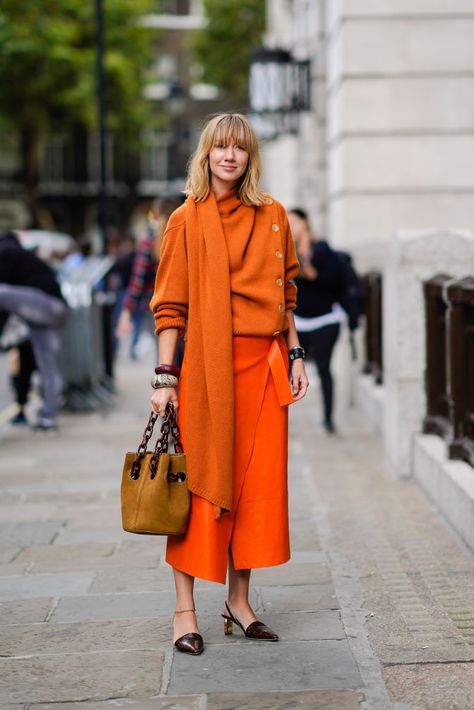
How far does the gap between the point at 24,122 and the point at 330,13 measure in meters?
35.1

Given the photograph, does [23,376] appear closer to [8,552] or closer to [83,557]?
[8,552]

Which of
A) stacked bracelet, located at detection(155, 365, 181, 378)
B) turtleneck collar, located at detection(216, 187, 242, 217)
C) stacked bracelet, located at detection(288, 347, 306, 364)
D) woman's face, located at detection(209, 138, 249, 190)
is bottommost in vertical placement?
stacked bracelet, located at detection(155, 365, 181, 378)

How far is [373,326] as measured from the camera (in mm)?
11008

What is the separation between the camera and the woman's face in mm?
4434

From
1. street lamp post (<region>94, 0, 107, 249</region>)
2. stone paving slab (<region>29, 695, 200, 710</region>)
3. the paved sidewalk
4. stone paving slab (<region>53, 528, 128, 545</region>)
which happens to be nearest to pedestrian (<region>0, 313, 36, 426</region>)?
the paved sidewalk

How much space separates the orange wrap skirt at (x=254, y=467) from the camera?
4457mm

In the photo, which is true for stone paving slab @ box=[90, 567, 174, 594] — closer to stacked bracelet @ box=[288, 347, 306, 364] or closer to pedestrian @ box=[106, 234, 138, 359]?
stacked bracelet @ box=[288, 347, 306, 364]

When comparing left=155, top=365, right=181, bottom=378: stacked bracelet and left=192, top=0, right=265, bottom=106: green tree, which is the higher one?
left=192, top=0, right=265, bottom=106: green tree

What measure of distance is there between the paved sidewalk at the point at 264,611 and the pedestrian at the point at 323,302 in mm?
1952

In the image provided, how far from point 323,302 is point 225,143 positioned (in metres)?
5.60

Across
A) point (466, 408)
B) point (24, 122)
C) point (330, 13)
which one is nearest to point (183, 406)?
point (466, 408)

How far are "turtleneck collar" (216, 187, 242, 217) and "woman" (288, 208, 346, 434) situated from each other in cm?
533

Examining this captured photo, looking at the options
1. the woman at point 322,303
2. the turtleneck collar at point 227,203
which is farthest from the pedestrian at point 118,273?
the turtleneck collar at point 227,203

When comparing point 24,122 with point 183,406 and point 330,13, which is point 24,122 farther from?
point 183,406
